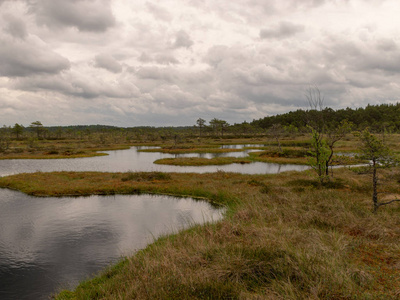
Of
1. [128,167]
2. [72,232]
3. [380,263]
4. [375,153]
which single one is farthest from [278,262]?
[128,167]

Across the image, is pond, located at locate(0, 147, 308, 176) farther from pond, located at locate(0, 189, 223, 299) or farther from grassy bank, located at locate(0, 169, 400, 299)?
grassy bank, located at locate(0, 169, 400, 299)

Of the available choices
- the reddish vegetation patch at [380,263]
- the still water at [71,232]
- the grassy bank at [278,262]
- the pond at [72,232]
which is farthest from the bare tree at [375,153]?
the pond at [72,232]

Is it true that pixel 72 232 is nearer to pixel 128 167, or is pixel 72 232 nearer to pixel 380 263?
pixel 380 263

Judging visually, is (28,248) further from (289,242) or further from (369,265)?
(369,265)

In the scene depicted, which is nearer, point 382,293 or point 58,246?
point 382,293

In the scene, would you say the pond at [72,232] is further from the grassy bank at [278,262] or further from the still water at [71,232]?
the grassy bank at [278,262]

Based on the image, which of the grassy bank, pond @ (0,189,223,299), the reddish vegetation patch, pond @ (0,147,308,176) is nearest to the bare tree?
the grassy bank

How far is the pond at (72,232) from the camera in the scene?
12.9m

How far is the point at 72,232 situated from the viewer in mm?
18703

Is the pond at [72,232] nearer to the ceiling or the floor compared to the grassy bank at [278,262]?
nearer to the floor

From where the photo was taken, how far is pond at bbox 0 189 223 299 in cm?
1293

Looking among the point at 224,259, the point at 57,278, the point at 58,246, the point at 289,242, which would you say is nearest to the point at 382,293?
the point at 289,242

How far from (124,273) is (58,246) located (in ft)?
25.9

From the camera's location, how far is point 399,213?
15695mm
